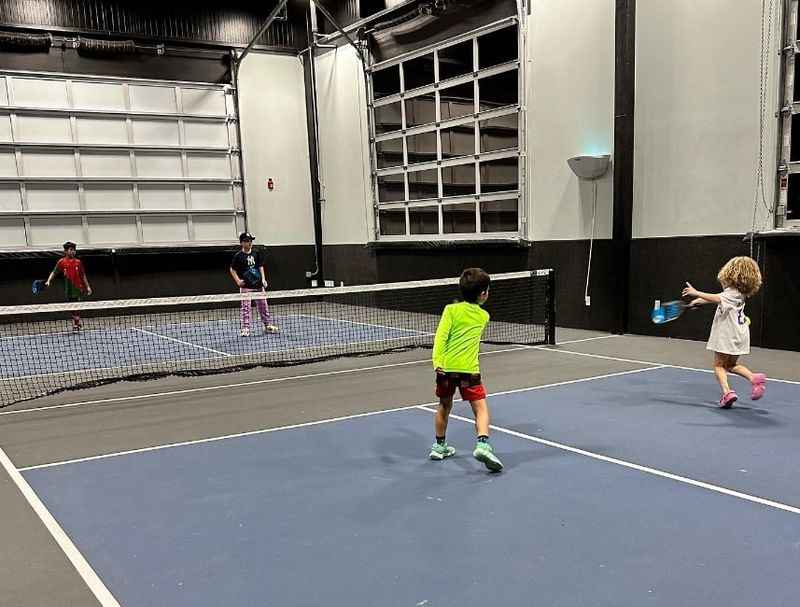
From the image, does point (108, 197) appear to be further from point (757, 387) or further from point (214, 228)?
point (757, 387)

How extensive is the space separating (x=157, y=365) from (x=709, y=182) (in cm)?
775

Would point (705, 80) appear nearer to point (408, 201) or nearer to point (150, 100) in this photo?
point (408, 201)

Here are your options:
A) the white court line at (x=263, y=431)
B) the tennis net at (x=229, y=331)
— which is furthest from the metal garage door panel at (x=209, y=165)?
the white court line at (x=263, y=431)

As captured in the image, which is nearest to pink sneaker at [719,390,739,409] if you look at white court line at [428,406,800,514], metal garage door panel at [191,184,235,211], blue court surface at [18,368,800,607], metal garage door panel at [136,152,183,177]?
blue court surface at [18,368,800,607]

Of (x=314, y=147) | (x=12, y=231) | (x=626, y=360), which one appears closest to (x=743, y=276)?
(x=626, y=360)

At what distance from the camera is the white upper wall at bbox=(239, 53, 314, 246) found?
16.4 meters

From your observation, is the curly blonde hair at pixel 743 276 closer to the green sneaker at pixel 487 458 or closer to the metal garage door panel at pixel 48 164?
the green sneaker at pixel 487 458

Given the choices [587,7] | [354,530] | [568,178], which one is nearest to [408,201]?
[568,178]

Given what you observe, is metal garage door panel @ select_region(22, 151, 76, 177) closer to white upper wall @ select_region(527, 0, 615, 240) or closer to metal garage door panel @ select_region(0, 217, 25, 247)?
metal garage door panel @ select_region(0, 217, 25, 247)

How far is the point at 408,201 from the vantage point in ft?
46.6

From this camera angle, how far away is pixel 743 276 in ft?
18.3

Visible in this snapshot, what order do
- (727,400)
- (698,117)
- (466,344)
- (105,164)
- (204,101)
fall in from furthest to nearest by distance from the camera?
1. (204,101)
2. (105,164)
3. (698,117)
4. (727,400)
5. (466,344)

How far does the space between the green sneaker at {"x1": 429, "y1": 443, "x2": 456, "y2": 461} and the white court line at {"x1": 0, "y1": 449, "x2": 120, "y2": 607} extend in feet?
7.19

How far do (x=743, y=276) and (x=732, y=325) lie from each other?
0.42m
